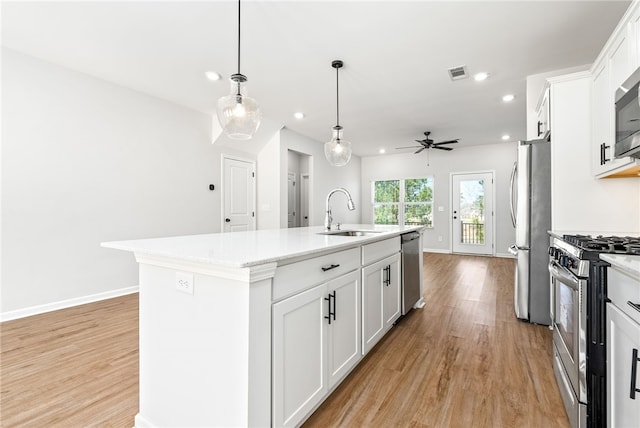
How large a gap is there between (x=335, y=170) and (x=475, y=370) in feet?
19.2

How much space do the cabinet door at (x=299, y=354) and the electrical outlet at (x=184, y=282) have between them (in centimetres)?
38

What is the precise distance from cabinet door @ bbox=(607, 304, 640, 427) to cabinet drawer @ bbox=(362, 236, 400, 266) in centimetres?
124

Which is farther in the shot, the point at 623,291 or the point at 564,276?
the point at 564,276

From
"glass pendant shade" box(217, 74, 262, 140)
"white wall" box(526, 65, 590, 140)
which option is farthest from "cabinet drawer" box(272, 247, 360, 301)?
"white wall" box(526, 65, 590, 140)

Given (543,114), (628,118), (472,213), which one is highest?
(543,114)

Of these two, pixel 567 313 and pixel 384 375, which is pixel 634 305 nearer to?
pixel 567 313

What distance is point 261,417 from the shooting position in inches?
48.1

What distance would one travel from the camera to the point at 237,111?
2266mm

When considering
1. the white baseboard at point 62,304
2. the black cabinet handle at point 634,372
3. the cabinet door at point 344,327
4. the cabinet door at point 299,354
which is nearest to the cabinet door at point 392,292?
the cabinet door at point 344,327

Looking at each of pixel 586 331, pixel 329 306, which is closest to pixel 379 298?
pixel 329 306

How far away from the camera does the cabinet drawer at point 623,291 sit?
102 centimetres

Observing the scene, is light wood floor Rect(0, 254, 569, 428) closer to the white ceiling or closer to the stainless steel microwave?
the stainless steel microwave

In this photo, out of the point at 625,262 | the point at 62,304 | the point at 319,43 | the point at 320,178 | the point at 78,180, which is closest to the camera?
the point at 625,262

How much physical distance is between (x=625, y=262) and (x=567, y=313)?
66 centimetres
